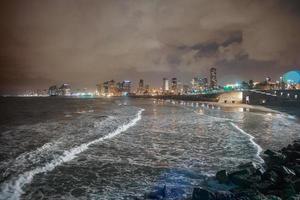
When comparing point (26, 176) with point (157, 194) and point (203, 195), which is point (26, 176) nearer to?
point (157, 194)

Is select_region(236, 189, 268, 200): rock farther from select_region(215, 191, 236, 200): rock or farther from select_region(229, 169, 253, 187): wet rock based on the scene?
select_region(229, 169, 253, 187): wet rock

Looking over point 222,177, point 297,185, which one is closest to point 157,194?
point 222,177

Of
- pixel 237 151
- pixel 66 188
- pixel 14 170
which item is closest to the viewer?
pixel 66 188

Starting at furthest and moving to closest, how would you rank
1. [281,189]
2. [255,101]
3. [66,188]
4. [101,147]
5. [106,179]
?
[255,101]
[101,147]
[106,179]
[66,188]
[281,189]

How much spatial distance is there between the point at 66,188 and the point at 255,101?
114461mm

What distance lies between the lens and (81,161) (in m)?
17.4

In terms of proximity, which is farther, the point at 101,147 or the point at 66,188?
the point at 101,147

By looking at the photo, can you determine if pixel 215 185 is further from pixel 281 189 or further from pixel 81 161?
pixel 81 161

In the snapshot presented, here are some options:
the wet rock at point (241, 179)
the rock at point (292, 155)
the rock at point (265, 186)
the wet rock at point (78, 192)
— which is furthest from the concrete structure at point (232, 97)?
the wet rock at point (78, 192)

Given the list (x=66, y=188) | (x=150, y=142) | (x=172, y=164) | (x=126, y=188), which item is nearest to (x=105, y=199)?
(x=126, y=188)

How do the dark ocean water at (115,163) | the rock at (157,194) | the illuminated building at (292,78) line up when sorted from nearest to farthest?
the rock at (157,194) → the dark ocean water at (115,163) → the illuminated building at (292,78)

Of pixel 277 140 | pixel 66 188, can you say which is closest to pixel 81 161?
pixel 66 188

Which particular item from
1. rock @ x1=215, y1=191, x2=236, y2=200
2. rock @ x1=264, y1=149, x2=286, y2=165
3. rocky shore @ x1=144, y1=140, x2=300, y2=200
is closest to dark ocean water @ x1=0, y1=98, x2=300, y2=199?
rock @ x1=264, y1=149, x2=286, y2=165

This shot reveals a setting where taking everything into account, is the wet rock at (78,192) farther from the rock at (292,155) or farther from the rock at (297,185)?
the rock at (292,155)
